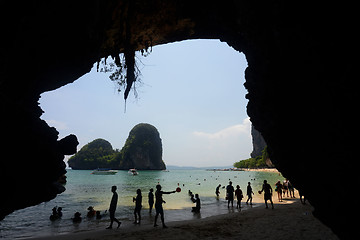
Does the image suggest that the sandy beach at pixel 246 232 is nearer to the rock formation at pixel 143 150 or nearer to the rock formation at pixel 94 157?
the rock formation at pixel 143 150

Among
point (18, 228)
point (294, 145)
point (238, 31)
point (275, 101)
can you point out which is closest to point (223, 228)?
point (294, 145)

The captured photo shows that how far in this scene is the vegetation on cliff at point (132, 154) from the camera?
129 m

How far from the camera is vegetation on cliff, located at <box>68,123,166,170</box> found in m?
129

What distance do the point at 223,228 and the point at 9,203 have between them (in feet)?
27.8

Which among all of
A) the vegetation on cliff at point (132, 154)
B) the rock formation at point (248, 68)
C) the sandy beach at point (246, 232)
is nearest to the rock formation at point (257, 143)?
the vegetation on cliff at point (132, 154)

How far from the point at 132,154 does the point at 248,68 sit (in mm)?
129941

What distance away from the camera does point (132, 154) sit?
128 m

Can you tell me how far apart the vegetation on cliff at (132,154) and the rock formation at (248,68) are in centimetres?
12561

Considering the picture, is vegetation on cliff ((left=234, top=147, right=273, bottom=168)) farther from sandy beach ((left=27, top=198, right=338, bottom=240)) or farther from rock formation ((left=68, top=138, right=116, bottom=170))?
rock formation ((left=68, top=138, right=116, bottom=170))

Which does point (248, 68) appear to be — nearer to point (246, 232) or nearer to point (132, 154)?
point (246, 232)

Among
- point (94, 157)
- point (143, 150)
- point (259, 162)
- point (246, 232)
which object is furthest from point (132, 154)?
point (246, 232)

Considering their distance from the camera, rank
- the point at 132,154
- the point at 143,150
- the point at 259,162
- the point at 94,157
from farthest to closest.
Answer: the point at 94,157
the point at 143,150
the point at 132,154
the point at 259,162

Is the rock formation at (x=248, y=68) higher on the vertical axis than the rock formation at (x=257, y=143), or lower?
lower

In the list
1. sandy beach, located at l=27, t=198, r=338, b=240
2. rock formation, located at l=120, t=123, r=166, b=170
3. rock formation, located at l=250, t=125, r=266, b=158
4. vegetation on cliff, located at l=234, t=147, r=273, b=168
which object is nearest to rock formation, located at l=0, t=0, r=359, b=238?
sandy beach, located at l=27, t=198, r=338, b=240
